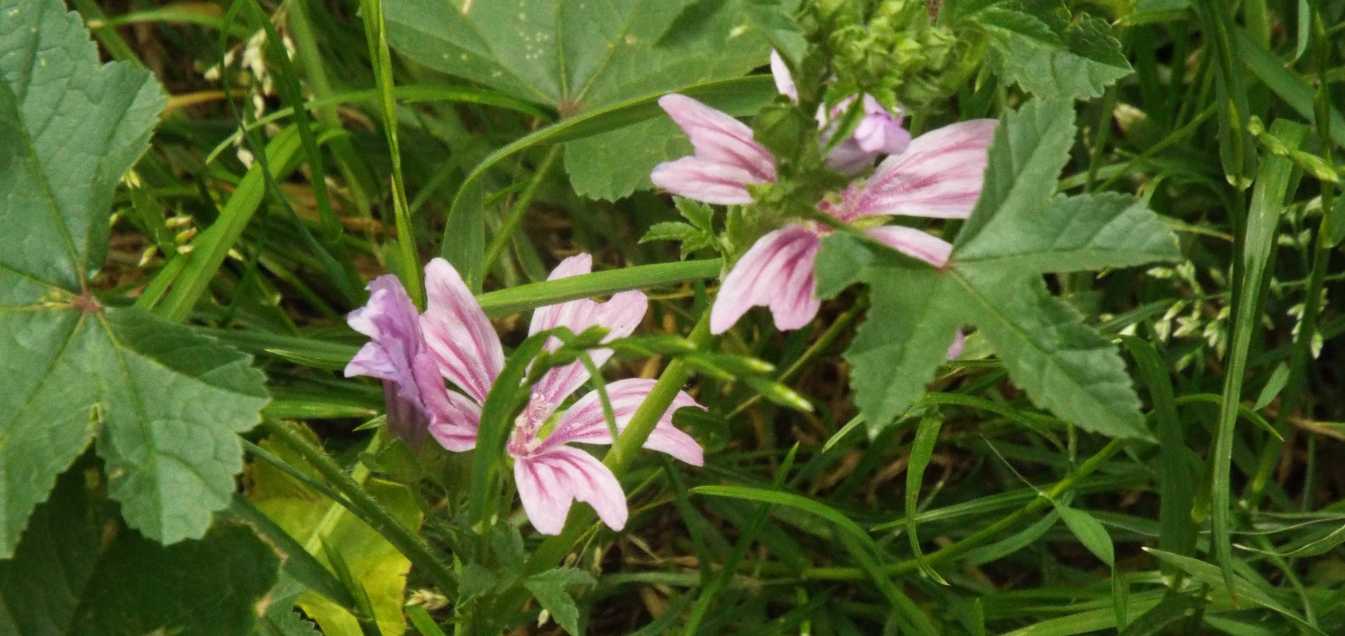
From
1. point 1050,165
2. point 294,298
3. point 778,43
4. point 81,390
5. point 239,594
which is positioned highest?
point 778,43

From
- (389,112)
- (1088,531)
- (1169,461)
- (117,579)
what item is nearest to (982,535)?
(1088,531)

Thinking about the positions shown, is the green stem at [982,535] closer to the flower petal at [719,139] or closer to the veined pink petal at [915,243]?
the veined pink petal at [915,243]

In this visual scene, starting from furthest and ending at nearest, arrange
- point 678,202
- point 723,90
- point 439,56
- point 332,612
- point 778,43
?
point 439,56, point 723,90, point 332,612, point 678,202, point 778,43

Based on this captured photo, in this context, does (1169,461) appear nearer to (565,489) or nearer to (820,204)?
(820,204)

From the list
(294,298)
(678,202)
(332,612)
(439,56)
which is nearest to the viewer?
(678,202)

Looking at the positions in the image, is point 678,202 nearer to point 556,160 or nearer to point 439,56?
point 556,160

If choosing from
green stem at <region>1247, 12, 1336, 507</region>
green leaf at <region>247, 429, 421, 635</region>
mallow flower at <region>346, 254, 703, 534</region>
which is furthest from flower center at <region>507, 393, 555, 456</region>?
green stem at <region>1247, 12, 1336, 507</region>

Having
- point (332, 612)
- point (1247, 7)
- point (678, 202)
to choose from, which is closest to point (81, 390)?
point (332, 612)

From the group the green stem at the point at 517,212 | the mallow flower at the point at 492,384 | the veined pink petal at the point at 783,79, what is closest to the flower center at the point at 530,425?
the mallow flower at the point at 492,384
